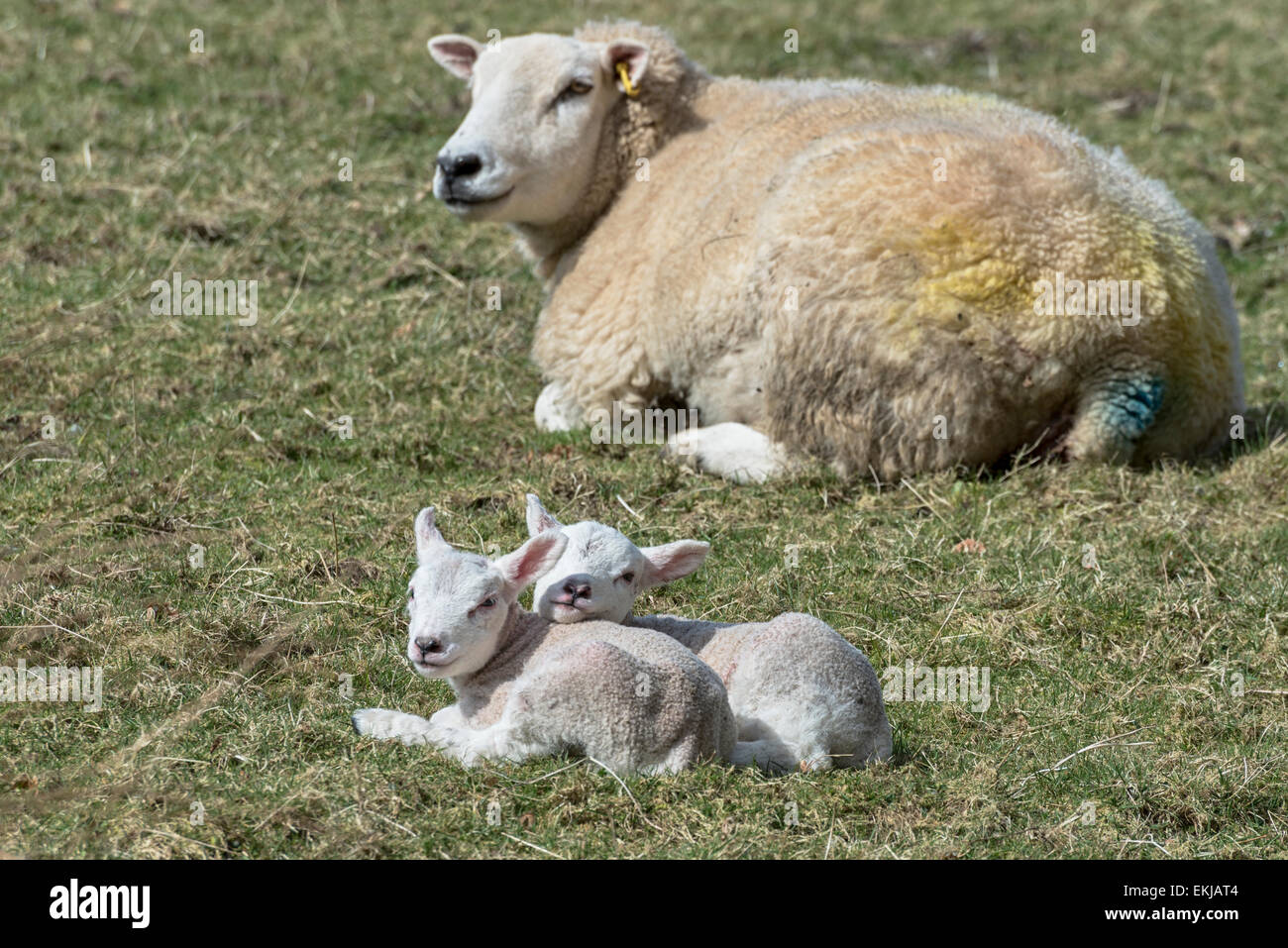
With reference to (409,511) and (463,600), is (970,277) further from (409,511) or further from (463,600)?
(463,600)

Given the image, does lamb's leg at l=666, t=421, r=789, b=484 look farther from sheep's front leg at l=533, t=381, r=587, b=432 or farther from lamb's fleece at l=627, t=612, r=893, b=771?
lamb's fleece at l=627, t=612, r=893, b=771

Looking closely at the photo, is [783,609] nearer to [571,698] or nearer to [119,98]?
[571,698]

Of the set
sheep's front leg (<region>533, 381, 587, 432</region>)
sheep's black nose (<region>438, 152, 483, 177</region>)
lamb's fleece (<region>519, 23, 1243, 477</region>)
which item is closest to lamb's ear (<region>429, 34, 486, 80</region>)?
sheep's black nose (<region>438, 152, 483, 177</region>)

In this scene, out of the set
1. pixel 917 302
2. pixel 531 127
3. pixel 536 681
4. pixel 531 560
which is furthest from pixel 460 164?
pixel 536 681

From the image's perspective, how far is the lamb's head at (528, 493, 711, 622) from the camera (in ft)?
14.8

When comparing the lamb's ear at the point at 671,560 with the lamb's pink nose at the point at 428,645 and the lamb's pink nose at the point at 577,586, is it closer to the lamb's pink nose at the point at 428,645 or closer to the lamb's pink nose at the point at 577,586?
the lamb's pink nose at the point at 577,586

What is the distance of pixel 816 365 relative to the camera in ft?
21.6

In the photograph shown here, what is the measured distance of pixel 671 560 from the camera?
4.67 m

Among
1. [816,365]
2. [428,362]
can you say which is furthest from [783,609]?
[428,362]

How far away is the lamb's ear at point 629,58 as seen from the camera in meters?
7.66

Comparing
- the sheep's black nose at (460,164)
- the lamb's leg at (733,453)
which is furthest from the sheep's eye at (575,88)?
the lamb's leg at (733,453)

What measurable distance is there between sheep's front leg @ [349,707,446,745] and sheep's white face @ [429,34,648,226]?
141 inches

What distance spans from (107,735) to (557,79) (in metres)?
4.16

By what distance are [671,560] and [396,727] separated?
2.91 feet
